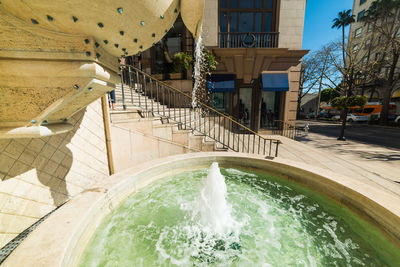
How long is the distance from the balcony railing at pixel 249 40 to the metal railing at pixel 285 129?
545cm

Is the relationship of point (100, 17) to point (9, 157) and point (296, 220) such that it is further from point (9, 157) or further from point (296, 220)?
point (296, 220)

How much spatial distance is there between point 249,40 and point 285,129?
678 cm

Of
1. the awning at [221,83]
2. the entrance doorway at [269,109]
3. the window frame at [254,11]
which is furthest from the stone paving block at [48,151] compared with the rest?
the entrance doorway at [269,109]

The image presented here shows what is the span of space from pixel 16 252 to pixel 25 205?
117 centimetres

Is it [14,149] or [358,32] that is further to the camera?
[358,32]

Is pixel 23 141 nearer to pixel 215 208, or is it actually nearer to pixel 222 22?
pixel 215 208

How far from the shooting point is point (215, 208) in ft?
10.6

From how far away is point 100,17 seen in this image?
1.30 metres

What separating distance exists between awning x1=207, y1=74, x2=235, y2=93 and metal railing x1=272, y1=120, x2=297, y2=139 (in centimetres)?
A: 437

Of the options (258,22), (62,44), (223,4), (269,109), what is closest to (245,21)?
(258,22)

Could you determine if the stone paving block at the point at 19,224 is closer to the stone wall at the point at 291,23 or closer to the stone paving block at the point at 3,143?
the stone paving block at the point at 3,143

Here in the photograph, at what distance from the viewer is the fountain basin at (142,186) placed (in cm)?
182

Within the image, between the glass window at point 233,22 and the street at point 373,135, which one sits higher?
the glass window at point 233,22

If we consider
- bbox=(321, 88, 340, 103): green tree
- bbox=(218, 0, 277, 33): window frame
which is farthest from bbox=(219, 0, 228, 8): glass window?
bbox=(321, 88, 340, 103): green tree
